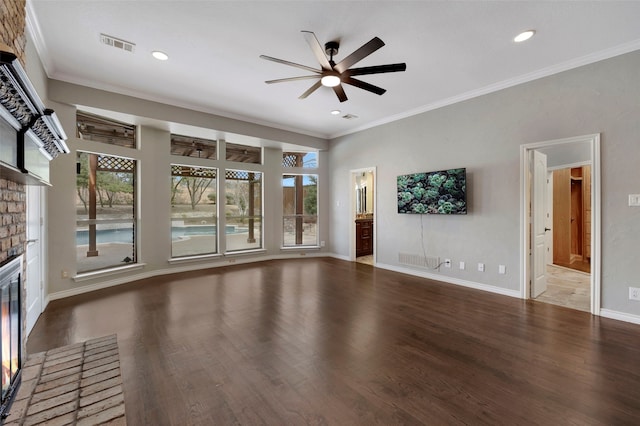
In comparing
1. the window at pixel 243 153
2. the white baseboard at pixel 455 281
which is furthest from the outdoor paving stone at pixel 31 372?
the white baseboard at pixel 455 281

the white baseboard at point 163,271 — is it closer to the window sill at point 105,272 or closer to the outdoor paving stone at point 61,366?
the window sill at point 105,272

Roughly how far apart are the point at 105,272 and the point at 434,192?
564 cm

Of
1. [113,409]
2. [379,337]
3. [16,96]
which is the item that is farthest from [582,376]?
[16,96]

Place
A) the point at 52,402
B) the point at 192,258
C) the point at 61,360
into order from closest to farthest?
the point at 52,402, the point at 61,360, the point at 192,258

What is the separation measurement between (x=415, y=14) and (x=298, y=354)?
3.35 m

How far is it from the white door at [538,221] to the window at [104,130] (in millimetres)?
6576

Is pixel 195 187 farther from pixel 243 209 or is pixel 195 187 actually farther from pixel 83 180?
pixel 83 180

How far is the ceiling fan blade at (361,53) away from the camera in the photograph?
7.88ft

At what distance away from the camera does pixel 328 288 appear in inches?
173

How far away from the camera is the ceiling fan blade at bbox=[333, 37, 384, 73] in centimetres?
240

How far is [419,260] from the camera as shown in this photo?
5.21 meters

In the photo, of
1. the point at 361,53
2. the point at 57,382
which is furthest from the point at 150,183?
the point at 361,53

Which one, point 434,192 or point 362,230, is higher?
point 434,192

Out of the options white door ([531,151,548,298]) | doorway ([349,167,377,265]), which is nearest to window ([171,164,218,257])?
doorway ([349,167,377,265])
